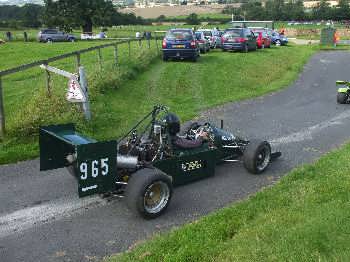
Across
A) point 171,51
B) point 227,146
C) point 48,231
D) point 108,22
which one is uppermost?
point 108,22

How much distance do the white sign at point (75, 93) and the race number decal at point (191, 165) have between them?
158 inches

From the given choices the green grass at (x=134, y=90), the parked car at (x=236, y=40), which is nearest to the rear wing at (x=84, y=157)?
the green grass at (x=134, y=90)

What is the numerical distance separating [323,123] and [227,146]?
5.29m

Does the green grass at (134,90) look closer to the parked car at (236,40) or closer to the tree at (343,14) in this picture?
the parked car at (236,40)

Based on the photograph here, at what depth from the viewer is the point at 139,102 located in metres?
14.4

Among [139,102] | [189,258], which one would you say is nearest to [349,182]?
[189,258]

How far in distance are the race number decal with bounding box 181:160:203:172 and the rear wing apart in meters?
1.45

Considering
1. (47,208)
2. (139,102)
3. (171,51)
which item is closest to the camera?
(47,208)

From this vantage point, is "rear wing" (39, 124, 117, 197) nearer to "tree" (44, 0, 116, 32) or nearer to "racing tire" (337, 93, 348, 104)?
"racing tire" (337, 93, 348, 104)

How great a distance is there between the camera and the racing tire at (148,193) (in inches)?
243

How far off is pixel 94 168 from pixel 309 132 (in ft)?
23.8

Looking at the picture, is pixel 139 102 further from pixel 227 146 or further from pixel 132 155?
pixel 132 155

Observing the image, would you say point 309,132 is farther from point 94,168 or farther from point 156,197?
point 94,168

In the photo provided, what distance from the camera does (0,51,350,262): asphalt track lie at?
5660mm
